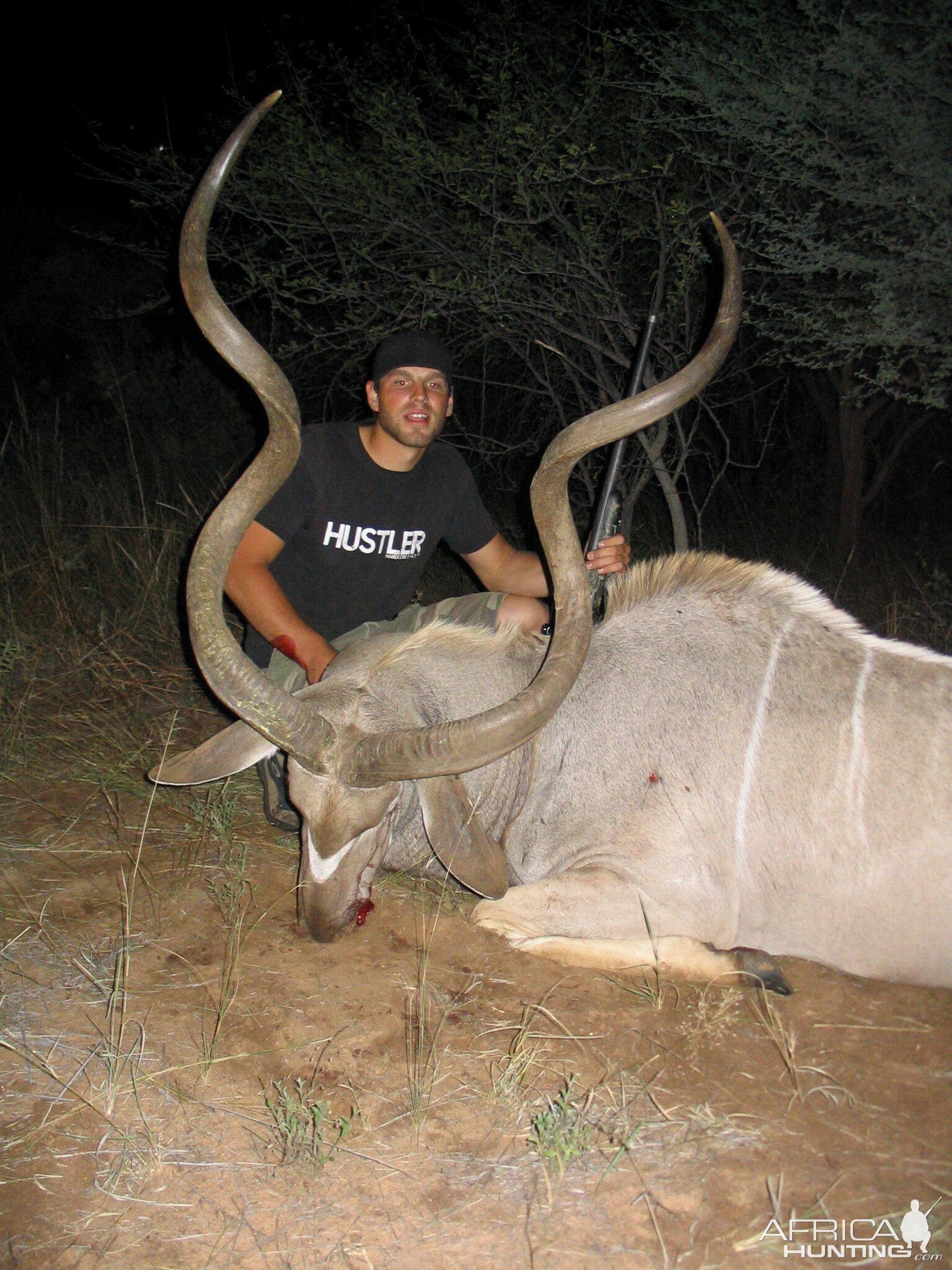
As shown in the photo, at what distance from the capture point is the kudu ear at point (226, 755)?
2828mm

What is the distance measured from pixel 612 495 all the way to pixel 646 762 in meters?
1.33

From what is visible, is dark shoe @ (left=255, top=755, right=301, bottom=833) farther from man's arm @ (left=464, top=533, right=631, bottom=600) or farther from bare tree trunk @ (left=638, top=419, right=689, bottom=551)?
bare tree trunk @ (left=638, top=419, right=689, bottom=551)

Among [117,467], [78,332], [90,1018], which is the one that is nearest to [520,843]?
[90,1018]

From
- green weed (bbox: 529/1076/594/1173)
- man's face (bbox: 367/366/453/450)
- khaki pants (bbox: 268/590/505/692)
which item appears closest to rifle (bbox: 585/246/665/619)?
khaki pants (bbox: 268/590/505/692)

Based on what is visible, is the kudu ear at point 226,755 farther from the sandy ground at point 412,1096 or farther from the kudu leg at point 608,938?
the kudu leg at point 608,938

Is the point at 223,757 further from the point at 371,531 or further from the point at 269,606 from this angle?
the point at 371,531

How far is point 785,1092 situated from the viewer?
7.15 ft

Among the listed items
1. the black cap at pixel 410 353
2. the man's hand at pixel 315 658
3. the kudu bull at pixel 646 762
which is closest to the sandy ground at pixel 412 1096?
the kudu bull at pixel 646 762

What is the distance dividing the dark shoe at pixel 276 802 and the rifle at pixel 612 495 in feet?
4.29

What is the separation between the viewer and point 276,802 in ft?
11.5

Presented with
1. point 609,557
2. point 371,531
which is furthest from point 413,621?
point 609,557

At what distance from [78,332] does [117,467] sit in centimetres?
351

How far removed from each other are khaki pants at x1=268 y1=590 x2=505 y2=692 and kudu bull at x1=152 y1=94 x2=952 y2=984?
0.63 metres

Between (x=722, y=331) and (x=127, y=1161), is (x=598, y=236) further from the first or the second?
(x=127, y=1161)
